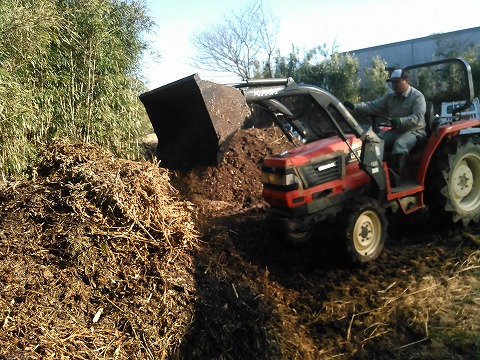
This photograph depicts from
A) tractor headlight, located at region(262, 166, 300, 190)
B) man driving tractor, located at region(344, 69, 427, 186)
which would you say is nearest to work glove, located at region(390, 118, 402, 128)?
man driving tractor, located at region(344, 69, 427, 186)

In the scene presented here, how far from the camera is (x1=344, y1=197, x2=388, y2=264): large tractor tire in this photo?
400 cm

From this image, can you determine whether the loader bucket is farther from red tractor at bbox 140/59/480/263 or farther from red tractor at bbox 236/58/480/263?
red tractor at bbox 236/58/480/263

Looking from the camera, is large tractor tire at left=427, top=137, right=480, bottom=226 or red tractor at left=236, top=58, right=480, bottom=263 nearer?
red tractor at left=236, top=58, right=480, bottom=263

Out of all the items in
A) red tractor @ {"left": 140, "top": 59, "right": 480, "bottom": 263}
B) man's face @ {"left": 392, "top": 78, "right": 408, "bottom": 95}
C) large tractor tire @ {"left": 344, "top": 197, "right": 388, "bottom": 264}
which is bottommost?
large tractor tire @ {"left": 344, "top": 197, "right": 388, "bottom": 264}

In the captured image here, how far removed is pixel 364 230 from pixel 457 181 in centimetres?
159

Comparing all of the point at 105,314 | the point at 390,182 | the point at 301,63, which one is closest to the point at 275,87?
the point at 390,182

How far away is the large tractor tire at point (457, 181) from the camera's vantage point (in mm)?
4762

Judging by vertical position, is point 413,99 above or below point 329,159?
above

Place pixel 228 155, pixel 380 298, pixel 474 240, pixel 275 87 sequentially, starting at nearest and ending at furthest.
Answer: pixel 380 298 → pixel 275 87 → pixel 474 240 → pixel 228 155

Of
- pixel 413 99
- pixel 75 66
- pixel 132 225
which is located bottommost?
pixel 132 225

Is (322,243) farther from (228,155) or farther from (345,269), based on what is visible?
(228,155)

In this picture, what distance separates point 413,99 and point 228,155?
3.74 m

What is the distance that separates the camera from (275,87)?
3.97 m

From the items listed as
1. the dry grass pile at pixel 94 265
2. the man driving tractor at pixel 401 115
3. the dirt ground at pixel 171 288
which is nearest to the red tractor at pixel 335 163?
the man driving tractor at pixel 401 115
